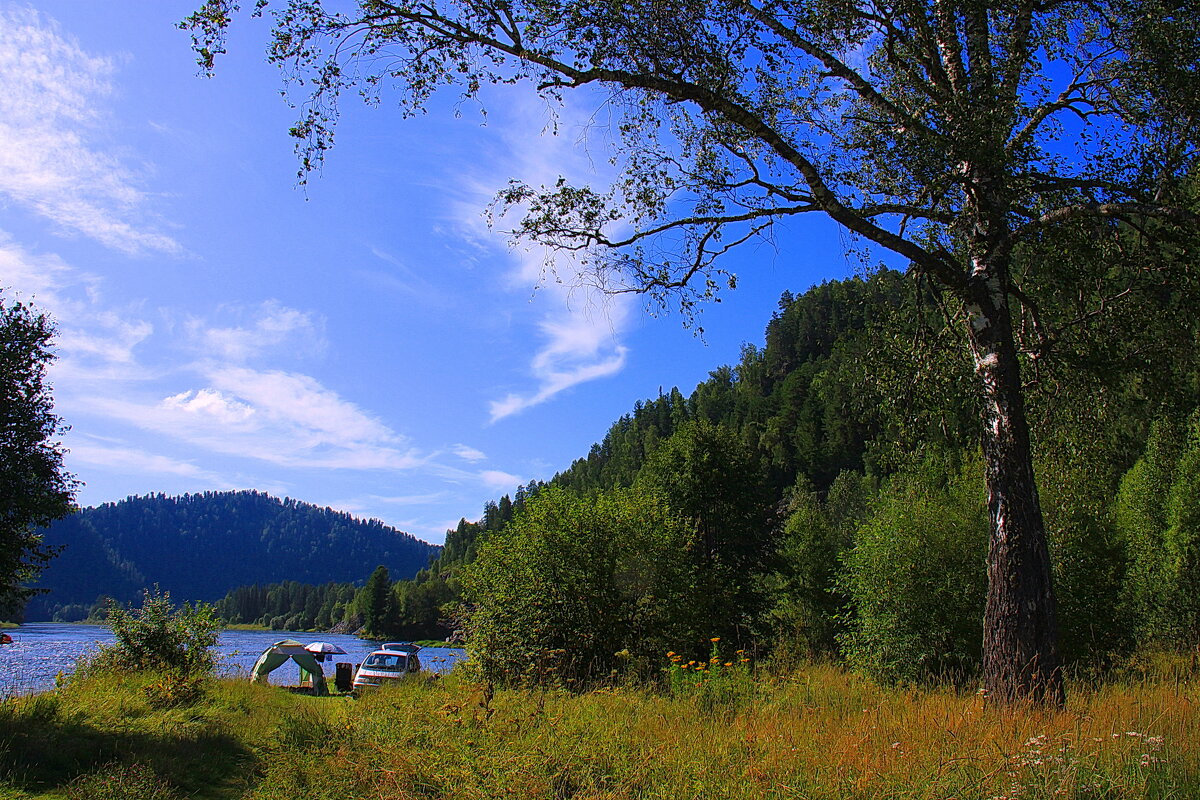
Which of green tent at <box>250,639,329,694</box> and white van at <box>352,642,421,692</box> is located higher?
white van at <box>352,642,421,692</box>

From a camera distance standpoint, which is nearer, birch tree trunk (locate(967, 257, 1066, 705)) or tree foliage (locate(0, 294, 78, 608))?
birch tree trunk (locate(967, 257, 1066, 705))

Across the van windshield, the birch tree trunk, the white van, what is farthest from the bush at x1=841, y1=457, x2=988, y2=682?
the van windshield

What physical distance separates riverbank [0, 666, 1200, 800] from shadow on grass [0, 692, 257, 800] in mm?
33

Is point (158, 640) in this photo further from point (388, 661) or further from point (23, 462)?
point (388, 661)

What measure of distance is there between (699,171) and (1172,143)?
5225 mm

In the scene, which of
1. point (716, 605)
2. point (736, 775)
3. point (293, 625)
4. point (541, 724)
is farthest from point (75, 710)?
point (293, 625)

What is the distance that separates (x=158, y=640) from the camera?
13125 mm

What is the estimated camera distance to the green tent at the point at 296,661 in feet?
75.5

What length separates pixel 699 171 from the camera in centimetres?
803

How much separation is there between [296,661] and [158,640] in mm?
12965

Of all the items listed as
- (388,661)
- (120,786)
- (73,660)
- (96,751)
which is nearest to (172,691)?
(96,751)

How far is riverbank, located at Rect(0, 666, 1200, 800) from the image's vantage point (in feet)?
13.1

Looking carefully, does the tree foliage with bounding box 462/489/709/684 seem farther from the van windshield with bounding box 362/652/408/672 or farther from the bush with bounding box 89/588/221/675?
the van windshield with bounding box 362/652/408/672

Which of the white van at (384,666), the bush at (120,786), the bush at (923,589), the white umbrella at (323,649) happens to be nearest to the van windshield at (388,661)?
the white van at (384,666)
